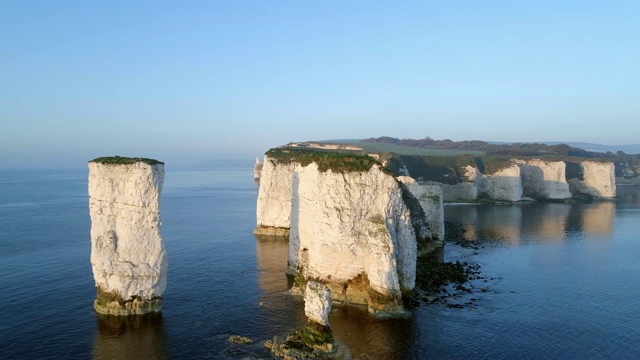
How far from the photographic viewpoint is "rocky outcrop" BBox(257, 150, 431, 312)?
3434 centimetres

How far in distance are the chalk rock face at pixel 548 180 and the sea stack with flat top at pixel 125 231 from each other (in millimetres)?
103439

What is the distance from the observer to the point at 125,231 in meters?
32.1

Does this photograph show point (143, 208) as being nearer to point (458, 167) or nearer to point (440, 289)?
point (440, 289)

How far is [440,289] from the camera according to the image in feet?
133

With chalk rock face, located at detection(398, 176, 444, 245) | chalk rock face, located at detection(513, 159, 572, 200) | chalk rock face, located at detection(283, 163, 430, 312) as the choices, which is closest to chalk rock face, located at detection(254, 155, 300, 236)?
chalk rock face, located at detection(398, 176, 444, 245)

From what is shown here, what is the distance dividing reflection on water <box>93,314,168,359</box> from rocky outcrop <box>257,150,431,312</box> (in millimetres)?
12529

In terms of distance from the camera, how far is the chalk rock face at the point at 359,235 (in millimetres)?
34656

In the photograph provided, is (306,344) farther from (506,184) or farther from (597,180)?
(597,180)

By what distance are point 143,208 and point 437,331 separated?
22289 mm

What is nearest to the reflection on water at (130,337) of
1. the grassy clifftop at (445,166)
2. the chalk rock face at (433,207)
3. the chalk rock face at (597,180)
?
the chalk rock face at (433,207)

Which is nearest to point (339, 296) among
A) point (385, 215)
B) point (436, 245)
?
point (385, 215)

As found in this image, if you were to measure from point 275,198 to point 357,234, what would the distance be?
Answer: 29236mm

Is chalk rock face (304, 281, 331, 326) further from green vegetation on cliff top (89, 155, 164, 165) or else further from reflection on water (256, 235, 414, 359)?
green vegetation on cliff top (89, 155, 164, 165)

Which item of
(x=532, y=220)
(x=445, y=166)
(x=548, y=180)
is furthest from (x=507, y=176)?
(x=532, y=220)
